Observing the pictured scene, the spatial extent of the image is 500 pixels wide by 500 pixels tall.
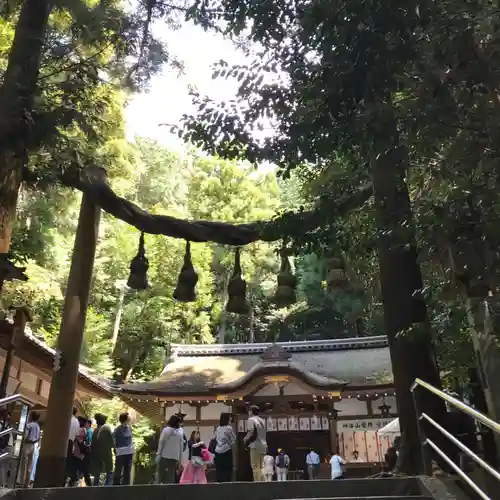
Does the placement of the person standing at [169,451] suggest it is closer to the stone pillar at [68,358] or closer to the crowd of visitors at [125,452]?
the crowd of visitors at [125,452]

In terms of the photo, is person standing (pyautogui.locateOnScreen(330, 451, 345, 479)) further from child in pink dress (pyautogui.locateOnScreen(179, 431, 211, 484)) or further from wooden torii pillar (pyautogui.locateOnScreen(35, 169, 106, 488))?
wooden torii pillar (pyautogui.locateOnScreen(35, 169, 106, 488))

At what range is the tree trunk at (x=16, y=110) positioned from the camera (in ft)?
16.5

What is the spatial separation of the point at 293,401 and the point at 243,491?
10.9m

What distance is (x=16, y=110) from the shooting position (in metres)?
5.13

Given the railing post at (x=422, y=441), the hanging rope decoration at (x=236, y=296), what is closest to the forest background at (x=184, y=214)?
the railing post at (x=422, y=441)

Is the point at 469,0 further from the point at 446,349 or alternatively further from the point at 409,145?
the point at 446,349

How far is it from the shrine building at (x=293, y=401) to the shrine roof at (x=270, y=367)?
0.03 m

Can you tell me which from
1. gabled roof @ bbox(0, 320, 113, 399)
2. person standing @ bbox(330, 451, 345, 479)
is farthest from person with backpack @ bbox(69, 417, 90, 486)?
person standing @ bbox(330, 451, 345, 479)

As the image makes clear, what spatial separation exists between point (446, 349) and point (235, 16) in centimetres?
427

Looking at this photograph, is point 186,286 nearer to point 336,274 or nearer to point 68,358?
point 68,358

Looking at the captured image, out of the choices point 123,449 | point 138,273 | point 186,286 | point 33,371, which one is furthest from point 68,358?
point 33,371

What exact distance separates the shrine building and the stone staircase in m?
9.51

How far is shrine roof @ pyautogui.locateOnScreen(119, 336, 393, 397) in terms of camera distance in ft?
44.9

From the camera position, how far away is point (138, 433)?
1845cm
